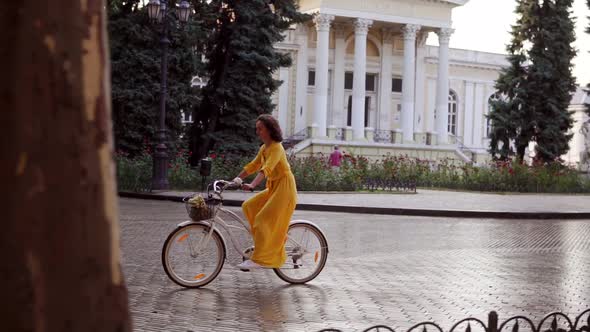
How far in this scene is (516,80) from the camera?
47938 mm

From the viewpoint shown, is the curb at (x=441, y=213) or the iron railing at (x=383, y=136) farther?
the iron railing at (x=383, y=136)

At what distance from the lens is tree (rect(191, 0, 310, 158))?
1373 inches

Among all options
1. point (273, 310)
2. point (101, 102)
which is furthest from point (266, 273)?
point (101, 102)

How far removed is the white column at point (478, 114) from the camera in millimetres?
65000

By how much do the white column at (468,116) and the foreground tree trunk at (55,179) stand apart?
207 feet

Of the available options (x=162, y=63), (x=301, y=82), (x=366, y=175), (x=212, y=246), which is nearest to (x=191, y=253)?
(x=212, y=246)

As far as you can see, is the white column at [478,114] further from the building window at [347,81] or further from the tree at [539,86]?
the tree at [539,86]

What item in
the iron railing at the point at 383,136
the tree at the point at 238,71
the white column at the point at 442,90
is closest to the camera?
the tree at the point at 238,71

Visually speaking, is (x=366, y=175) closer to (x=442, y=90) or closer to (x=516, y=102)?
(x=516, y=102)

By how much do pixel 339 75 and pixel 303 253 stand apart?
1875 inches

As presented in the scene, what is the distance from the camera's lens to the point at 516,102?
47.5m

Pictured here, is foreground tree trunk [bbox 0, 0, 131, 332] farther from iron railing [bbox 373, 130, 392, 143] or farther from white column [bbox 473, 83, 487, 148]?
white column [bbox 473, 83, 487, 148]

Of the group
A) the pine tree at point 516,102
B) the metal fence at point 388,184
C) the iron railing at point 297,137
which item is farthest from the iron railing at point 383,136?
the metal fence at point 388,184

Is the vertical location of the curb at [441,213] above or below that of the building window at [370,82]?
below
